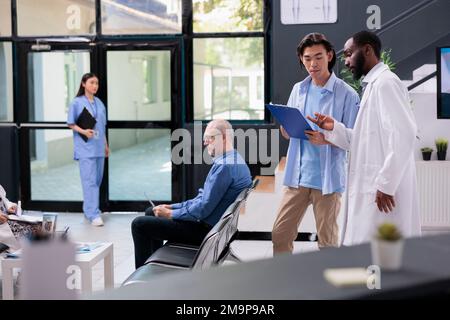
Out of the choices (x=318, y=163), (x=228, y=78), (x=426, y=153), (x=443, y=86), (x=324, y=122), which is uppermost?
(x=228, y=78)

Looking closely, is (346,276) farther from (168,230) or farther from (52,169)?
(52,169)

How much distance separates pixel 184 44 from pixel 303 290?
685cm

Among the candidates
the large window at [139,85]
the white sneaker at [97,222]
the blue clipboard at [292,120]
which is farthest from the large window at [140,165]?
the blue clipboard at [292,120]

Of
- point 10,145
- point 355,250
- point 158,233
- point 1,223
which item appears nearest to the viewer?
point 355,250

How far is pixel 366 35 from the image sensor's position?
338cm

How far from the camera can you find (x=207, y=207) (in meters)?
4.14

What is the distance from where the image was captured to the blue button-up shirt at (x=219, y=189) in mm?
4113

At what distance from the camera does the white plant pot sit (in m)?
1.18

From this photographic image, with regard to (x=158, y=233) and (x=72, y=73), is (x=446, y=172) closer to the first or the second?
(x=158, y=233)

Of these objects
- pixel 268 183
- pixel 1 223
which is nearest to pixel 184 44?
pixel 268 183

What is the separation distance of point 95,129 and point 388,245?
6363 millimetres

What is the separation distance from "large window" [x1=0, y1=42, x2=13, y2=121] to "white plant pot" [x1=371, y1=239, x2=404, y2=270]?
744 centimetres

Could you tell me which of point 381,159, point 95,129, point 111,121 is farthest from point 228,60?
point 381,159
